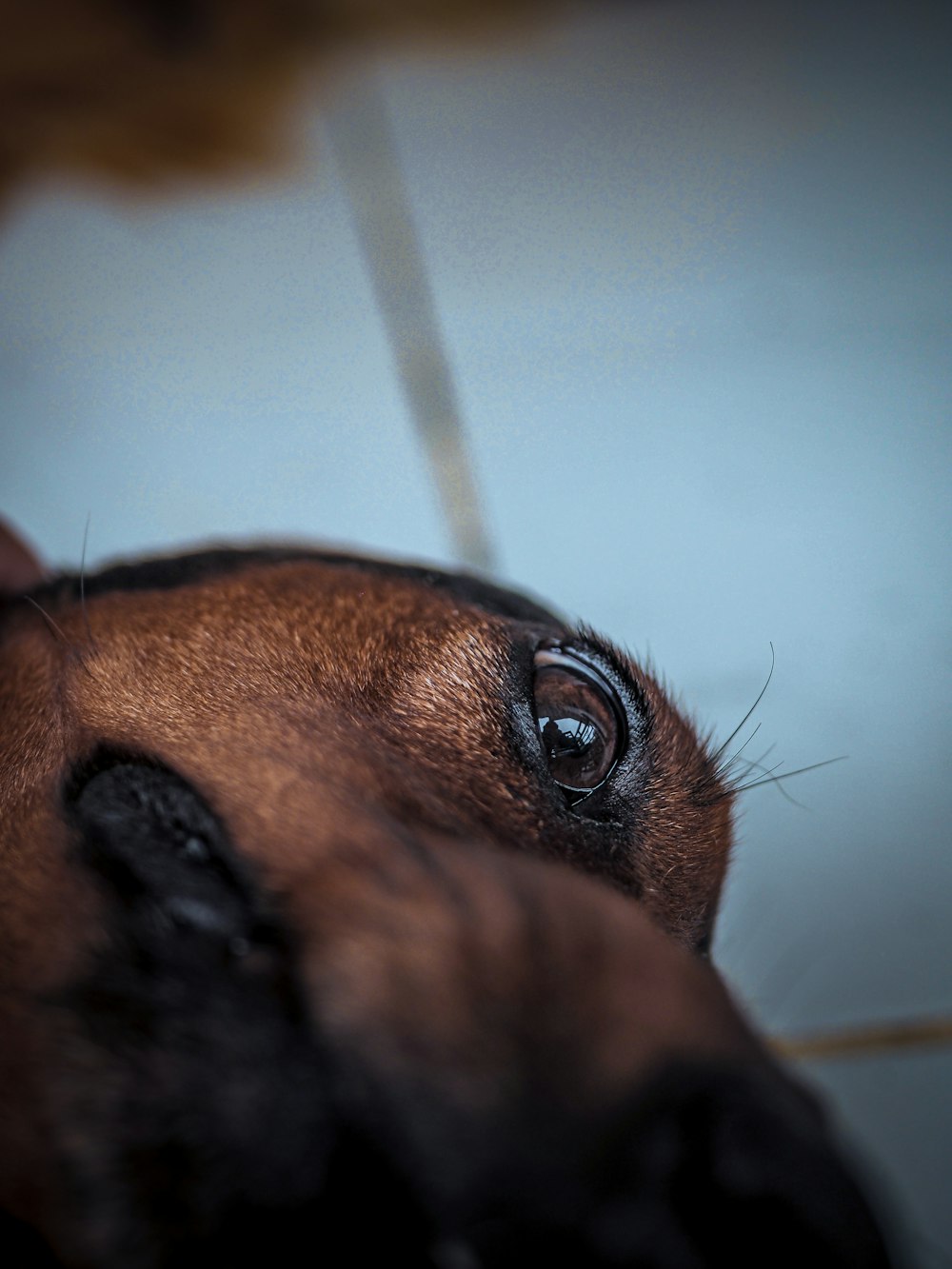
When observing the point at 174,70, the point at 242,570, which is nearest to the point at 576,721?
the point at 242,570

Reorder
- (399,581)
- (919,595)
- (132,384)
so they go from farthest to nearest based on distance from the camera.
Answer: (132,384) < (919,595) < (399,581)

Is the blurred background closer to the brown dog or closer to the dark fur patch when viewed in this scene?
the dark fur patch

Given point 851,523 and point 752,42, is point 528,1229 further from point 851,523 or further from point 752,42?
point 752,42

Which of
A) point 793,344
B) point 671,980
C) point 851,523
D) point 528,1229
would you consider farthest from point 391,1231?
point 793,344

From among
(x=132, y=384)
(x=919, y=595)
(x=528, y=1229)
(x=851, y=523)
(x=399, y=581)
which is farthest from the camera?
(x=132, y=384)

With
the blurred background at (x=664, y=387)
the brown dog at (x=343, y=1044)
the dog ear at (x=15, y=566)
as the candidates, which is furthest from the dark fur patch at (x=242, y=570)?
the blurred background at (x=664, y=387)

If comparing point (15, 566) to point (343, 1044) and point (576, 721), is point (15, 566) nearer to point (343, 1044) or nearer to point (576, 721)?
point (576, 721)
